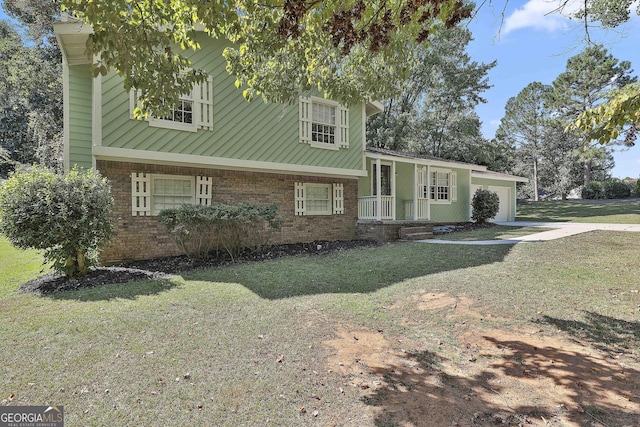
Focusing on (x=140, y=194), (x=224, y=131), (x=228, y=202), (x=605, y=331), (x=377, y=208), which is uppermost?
(x=224, y=131)

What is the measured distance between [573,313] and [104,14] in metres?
7.10

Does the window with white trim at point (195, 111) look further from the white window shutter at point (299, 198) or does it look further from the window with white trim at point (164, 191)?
the white window shutter at point (299, 198)

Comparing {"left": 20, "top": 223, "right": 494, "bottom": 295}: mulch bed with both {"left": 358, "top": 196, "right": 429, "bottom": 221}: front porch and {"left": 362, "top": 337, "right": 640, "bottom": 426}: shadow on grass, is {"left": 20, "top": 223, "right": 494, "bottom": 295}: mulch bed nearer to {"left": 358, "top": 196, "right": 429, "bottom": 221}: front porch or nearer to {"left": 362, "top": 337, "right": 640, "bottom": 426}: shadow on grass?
{"left": 358, "top": 196, "right": 429, "bottom": 221}: front porch

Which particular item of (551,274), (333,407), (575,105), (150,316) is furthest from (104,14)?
(575,105)

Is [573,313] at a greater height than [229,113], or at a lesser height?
lesser

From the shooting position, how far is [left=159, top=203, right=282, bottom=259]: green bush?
8180 millimetres

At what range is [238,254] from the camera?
9281 mm

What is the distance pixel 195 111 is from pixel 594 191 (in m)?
36.0

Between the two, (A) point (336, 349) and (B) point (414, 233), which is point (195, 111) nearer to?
(A) point (336, 349)

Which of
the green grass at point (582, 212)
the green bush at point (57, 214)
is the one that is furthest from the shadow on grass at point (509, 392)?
the green grass at point (582, 212)

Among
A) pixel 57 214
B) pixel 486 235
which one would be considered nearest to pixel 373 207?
pixel 486 235

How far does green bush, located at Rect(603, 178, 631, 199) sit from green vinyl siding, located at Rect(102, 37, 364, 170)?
30483mm

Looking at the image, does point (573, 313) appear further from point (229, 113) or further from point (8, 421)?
point (229, 113)

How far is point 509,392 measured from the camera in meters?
3.11
